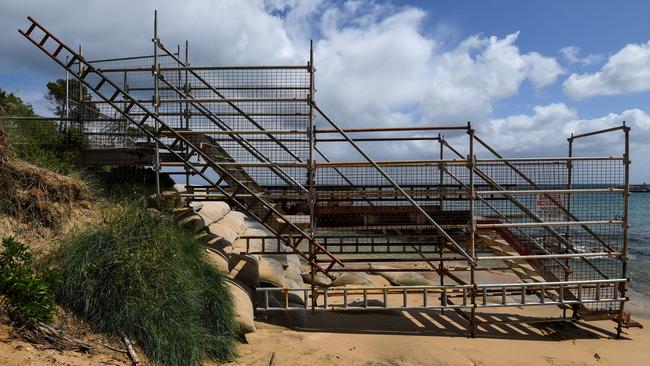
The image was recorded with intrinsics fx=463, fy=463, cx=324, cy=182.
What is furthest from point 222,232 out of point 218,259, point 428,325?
point 428,325

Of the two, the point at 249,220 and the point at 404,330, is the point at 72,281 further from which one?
the point at 249,220

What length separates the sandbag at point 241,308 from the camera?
713cm

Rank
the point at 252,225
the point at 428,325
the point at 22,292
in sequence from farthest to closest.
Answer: the point at 252,225, the point at 428,325, the point at 22,292

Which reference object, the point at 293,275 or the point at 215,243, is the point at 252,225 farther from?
the point at 215,243

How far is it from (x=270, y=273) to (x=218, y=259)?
1.22m

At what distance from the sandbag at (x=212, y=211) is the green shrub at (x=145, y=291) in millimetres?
3695

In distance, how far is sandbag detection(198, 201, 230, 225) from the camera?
10.8 m

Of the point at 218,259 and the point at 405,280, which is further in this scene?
the point at 405,280

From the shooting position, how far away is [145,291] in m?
5.70

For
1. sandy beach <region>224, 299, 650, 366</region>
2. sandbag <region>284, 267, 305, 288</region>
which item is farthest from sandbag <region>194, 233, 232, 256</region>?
sandbag <region>284, 267, 305, 288</region>

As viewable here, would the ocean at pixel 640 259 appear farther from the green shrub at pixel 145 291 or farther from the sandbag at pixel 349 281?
the green shrub at pixel 145 291

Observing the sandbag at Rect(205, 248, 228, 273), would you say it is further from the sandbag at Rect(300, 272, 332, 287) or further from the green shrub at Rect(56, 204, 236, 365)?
the sandbag at Rect(300, 272, 332, 287)

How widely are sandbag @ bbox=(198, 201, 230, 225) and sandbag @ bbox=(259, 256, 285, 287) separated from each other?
1.75 m

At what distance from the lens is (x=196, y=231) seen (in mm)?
8945
